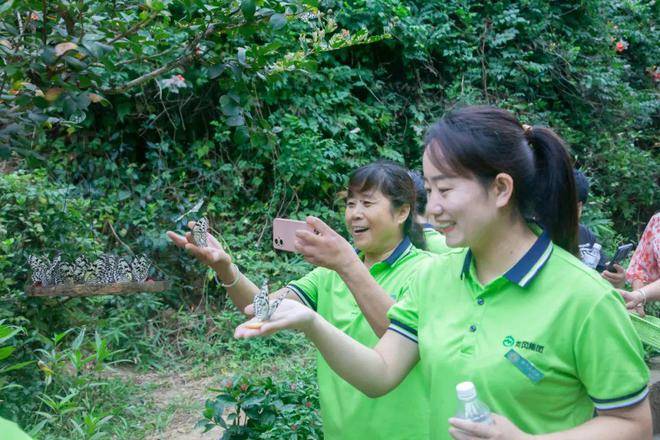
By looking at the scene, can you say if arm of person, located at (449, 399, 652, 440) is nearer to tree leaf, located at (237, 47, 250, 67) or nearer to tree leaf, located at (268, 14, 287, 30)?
tree leaf, located at (268, 14, 287, 30)

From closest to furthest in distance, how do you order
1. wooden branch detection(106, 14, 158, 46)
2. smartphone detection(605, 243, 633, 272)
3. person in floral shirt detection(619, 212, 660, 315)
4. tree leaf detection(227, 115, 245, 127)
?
wooden branch detection(106, 14, 158, 46), tree leaf detection(227, 115, 245, 127), smartphone detection(605, 243, 633, 272), person in floral shirt detection(619, 212, 660, 315)

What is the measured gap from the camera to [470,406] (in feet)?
5.12

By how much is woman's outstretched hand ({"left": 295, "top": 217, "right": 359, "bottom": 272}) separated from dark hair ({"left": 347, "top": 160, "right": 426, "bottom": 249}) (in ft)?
1.84

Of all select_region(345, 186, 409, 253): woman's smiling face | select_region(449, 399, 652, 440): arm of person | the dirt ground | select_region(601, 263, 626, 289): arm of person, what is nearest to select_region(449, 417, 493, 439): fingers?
select_region(449, 399, 652, 440): arm of person

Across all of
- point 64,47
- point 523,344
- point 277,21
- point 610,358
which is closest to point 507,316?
point 523,344

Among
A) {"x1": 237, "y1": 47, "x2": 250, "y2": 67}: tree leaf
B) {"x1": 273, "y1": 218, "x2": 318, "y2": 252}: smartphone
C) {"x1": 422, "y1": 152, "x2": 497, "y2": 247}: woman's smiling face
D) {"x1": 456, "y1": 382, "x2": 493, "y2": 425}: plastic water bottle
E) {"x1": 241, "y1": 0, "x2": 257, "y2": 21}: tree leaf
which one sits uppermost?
{"x1": 422, "y1": 152, "x2": 497, "y2": 247}: woman's smiling face

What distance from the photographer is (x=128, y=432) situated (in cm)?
433

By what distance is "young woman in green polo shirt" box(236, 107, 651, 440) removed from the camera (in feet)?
5.33

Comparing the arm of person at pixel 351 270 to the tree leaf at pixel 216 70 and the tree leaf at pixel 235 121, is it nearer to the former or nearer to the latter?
the tree leaf at pixel 235 121

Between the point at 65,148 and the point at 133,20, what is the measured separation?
11.3 feet

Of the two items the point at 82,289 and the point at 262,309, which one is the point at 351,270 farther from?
the point at 82,289

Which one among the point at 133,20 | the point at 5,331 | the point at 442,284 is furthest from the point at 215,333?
the point at 442,284

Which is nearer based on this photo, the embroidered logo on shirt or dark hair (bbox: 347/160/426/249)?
the embroidered logo on shirt

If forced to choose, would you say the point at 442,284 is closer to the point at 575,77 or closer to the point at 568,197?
the point at 568,197
